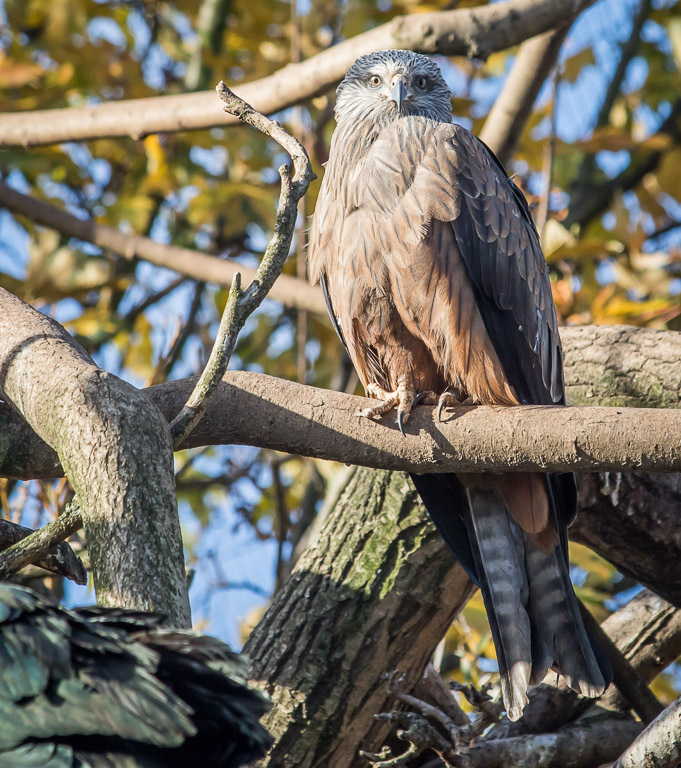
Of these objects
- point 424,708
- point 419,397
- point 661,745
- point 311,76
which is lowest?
point 661,745

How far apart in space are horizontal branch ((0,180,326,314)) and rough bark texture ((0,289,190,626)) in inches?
76.9

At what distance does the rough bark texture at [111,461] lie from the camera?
2344 mm

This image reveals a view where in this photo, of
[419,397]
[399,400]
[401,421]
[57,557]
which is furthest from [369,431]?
[57,557]

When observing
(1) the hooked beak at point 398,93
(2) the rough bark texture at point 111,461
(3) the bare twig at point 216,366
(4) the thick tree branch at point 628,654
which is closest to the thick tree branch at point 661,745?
(4) the thick tree branch at point 628,654

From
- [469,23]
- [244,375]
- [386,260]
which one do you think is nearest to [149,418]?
[244,375]

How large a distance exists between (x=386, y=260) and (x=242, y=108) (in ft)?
3.56

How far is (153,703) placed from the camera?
2.06m

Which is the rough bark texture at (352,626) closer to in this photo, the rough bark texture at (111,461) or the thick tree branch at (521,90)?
the rough bark texture at (111,461)

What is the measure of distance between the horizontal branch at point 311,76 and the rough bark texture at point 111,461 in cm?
183

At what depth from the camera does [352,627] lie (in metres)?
3.84

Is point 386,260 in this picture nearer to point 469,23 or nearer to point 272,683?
point 469,23

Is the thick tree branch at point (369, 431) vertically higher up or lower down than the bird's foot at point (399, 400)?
lower down

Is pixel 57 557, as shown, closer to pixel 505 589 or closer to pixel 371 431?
pixel 371 431

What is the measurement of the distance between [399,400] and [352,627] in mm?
1006
